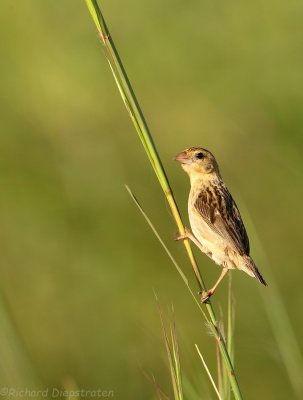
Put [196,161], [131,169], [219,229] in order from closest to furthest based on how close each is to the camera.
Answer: [219,229]
[196,161]
[131,169]

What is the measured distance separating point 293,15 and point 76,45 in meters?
2.75

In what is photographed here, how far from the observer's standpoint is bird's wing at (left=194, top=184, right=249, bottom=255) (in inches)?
187

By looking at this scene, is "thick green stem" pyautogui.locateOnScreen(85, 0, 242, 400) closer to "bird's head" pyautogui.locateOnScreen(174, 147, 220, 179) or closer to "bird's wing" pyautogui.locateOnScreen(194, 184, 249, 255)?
"bird's wing" pyautogui.locateOnScreen(194, 184, 249, 255)

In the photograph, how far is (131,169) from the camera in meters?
11.7

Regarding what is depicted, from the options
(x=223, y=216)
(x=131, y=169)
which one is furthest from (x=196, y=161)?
(x=131, y=169)

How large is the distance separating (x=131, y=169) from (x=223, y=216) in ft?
22.7

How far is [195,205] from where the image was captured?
194 inches

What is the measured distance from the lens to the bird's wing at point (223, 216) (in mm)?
4754

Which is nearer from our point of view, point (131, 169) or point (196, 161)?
point (196, 161)

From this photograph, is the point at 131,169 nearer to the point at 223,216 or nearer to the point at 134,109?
the point at 223,216

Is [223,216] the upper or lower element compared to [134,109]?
lower

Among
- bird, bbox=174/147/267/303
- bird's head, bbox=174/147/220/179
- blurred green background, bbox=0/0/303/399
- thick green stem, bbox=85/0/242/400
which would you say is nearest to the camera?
thick green stem, bbox=85/0/242/400

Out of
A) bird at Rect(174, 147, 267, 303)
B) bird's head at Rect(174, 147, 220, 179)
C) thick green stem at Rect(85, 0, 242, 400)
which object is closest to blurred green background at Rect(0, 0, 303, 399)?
bird's head at Rect(174, 147, 220, 179)

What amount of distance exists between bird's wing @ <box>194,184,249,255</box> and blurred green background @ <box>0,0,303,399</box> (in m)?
2.99
